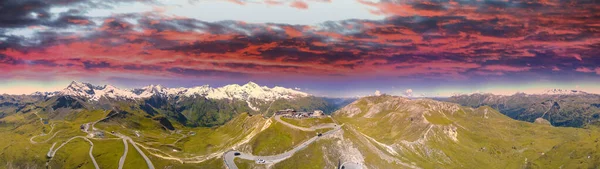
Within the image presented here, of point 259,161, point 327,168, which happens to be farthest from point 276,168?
point 327,168

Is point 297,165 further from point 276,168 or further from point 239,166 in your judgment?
point 239,166

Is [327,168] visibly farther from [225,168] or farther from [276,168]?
[225,168]

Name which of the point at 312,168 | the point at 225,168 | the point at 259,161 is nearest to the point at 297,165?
the point at 312,168

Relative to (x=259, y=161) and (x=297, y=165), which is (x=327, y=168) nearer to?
(x=297, y=165)

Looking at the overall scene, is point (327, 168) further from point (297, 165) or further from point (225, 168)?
point (225, 168)

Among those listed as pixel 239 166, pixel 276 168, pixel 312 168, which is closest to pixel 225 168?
pixel 239 166
